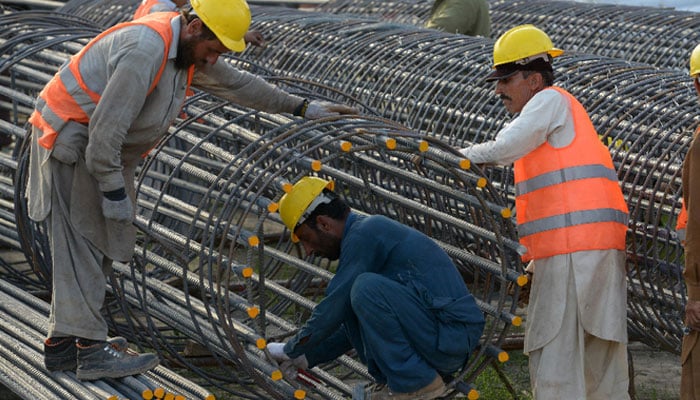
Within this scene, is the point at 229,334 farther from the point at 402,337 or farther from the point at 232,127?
the point at 232,127

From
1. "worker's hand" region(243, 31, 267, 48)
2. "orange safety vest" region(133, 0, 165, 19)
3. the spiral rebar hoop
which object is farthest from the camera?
"worker's hand" region(243, 31, 267, 48)

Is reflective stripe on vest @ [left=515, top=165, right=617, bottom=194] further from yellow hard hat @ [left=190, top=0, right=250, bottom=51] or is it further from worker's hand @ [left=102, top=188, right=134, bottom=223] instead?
worker's hand @ [left=102, top=188, right=134, bottom=223]

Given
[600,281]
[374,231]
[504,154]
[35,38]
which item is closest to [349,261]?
[374,231]

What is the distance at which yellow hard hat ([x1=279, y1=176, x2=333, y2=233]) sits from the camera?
14.5 feet

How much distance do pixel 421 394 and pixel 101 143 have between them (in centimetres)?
163

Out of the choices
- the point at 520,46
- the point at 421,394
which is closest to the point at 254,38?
the point at 520,46

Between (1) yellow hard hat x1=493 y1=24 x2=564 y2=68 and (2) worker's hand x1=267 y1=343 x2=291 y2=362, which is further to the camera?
(1) yellow hard hat x1=493 y1=24 x2=564 y2=68

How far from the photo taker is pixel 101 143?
4164 millimetres

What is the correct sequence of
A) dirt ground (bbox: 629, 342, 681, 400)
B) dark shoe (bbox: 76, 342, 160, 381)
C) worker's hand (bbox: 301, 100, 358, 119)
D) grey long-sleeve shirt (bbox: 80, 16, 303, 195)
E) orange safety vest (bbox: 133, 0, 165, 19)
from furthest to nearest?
orange safety vest (bbox: 133, 0, 165, 19), dirt ground (bbox: 629, 342, 681, 400), worker's hand (bbox: 301, 100, 358, 119), dark shoe (bbox: 76, 342, 160, 381), grey long-sleeve shirt (bbox: 80, 16, 303, 195)

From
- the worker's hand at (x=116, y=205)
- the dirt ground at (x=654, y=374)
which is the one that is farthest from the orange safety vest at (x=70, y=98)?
the dirt ground at (x=654, y=374)

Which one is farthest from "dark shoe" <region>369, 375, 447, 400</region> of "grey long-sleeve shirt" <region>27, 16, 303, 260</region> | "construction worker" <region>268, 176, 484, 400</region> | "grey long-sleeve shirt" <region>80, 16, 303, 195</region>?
"grey long-sleeve shirt" <region>80, 16, 303, 195</region>

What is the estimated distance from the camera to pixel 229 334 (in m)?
4.50

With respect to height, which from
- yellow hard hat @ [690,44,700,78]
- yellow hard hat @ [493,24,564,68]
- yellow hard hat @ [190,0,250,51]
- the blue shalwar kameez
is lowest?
the blue shalwar kameez

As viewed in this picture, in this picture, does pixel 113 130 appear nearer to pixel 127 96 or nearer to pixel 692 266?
pixel 127 96
